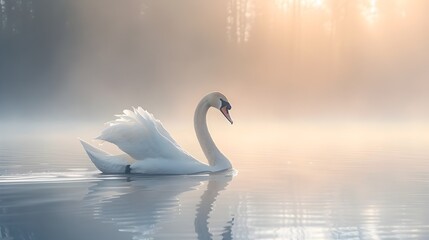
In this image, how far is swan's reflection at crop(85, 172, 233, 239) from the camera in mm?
6902

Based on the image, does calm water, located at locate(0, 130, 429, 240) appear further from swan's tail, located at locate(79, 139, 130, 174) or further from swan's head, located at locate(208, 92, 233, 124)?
swan's head, located at locate(208, 92, 233, 124)

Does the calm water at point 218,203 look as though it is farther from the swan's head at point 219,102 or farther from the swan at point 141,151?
the swan's head at point 219,102

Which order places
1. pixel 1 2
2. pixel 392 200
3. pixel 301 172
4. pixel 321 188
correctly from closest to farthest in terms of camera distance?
pixel 392 200, pixel 321 188, pixel 301 172, pixel 1 2

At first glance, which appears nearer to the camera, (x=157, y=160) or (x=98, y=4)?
(x=157, y=160)

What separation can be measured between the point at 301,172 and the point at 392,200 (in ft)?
12.8

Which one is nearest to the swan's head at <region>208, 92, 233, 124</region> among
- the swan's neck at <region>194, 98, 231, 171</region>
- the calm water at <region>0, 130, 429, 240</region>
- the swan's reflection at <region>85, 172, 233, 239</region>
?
the swan's neck at <region>194, 98, 231, 171</region>

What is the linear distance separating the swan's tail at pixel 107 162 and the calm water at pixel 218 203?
215mm

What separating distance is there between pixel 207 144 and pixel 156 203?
171 inches

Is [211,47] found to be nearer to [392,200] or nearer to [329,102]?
[329,102]

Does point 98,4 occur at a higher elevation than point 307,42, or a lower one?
higher

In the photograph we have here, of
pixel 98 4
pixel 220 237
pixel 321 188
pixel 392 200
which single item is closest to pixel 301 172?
pixel 321 188

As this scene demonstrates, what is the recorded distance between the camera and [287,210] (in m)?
8.15

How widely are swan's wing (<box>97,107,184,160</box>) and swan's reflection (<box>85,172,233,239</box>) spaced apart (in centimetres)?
42

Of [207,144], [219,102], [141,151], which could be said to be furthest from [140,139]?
[219,102]
